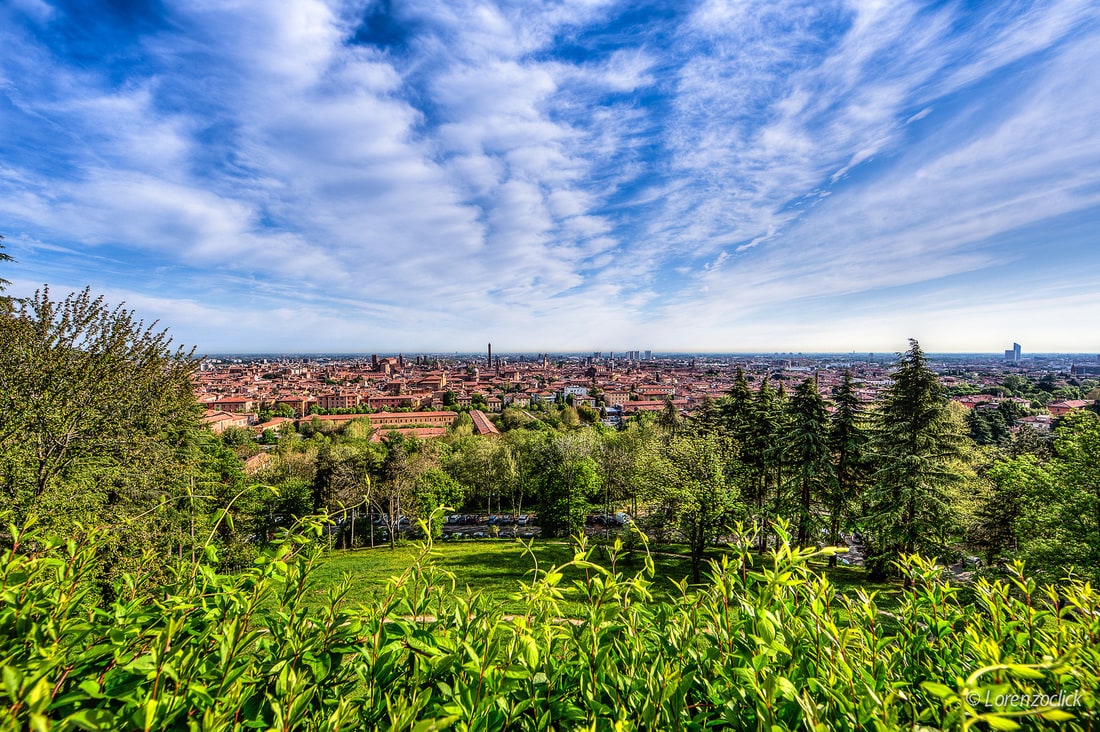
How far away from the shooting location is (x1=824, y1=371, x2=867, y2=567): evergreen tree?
17938 millimetres

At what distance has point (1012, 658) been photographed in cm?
127

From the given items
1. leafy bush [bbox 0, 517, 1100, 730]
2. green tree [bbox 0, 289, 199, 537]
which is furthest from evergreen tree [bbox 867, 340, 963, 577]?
green tree [bbox 0, 289, 199, 537]

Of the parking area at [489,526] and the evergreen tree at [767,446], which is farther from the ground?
the evergreen tree at [767,446]

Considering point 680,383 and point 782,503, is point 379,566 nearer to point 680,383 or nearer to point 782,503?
point 782,503

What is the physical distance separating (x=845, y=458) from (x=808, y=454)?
6.24ft

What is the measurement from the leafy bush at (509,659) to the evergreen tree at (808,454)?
1895cm

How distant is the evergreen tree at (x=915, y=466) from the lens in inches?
571

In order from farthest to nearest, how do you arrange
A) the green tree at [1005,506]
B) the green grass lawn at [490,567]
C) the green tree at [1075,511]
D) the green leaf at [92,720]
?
the green grass lawn at [490,567]
the green tree at [1005,506]
the green tree at [1075,511]
the green leaf at [92,720]

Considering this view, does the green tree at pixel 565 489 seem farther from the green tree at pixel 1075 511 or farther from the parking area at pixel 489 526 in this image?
the green tree at pixel 1075 511

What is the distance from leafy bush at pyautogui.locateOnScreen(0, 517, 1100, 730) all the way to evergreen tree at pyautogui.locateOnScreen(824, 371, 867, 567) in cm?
2000

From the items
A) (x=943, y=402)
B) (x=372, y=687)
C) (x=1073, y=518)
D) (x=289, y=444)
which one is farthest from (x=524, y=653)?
(x=289, y=444)

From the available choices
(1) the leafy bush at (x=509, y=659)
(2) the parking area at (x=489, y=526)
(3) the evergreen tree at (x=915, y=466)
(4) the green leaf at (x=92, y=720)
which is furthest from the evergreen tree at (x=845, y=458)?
(4) the green leaf at (x=92, y=720)

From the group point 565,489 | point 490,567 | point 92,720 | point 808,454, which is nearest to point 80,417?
point 92,720

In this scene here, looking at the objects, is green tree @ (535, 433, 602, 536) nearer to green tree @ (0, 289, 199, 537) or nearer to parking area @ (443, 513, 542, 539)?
parking area @ (443, 513, 542, 539)
